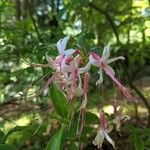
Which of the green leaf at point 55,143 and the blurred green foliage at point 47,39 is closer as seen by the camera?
the green leaf at point 55,143

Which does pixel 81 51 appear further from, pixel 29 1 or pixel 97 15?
pixel 97 15

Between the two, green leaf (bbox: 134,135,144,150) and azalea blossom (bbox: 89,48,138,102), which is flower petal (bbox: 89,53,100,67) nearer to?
azalea blossom (bbox: 89,48,138,102)

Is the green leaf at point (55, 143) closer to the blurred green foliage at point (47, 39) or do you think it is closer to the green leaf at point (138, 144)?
the blurred green foliage at point (47, 39)

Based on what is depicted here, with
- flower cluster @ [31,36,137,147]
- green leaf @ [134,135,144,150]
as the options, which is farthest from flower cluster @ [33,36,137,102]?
green leaf @ [134,135,144,150]

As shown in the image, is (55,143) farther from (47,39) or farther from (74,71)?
(47,39)

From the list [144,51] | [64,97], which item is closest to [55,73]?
[64,97]

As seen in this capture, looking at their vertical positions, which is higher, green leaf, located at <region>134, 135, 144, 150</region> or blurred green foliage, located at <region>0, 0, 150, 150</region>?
blurred green foliage, located at <region>0, 0, 150, 150</region>

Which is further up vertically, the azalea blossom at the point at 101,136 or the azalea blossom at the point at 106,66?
the azalea blossom at the point at 106,66

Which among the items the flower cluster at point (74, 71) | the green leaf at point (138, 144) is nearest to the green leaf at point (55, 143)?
the flower cluster at point (74, 71)
